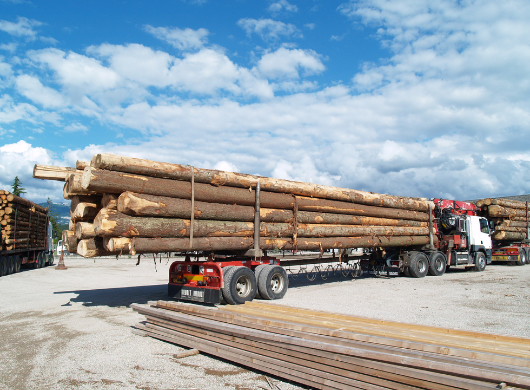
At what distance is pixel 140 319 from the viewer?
8492 millimetres

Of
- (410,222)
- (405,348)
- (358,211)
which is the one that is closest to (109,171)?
(405,348)

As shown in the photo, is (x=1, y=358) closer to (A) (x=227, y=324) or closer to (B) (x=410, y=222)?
(A) (x=227, y=324)

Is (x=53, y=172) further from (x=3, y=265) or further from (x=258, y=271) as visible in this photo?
(x=3, y=265)

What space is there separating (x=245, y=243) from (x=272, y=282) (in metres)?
1.44

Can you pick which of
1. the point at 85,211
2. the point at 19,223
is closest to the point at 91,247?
the point at 85,211

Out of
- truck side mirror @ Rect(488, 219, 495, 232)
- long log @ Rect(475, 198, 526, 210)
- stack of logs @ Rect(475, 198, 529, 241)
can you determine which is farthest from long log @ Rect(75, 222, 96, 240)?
long log @ Rect(475, 198, 526, 210)

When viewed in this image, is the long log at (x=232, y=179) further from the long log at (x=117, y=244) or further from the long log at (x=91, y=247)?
the long log at (x=91, y=247)

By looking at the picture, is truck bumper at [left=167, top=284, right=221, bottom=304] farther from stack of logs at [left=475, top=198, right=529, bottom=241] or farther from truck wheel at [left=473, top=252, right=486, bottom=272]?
stack of logs at [left=475, top=198, right=529, bottom=241]

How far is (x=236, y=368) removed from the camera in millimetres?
5422

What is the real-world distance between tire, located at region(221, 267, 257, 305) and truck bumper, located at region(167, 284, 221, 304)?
→ 22 centimetres

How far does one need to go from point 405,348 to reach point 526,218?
86.0 feet

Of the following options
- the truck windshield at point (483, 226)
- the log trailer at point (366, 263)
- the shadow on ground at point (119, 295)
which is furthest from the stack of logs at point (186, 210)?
the truck windshield at point (483, 226)

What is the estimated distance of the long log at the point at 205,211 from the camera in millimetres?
8012

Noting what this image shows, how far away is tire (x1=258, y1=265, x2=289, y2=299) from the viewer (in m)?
10.2
